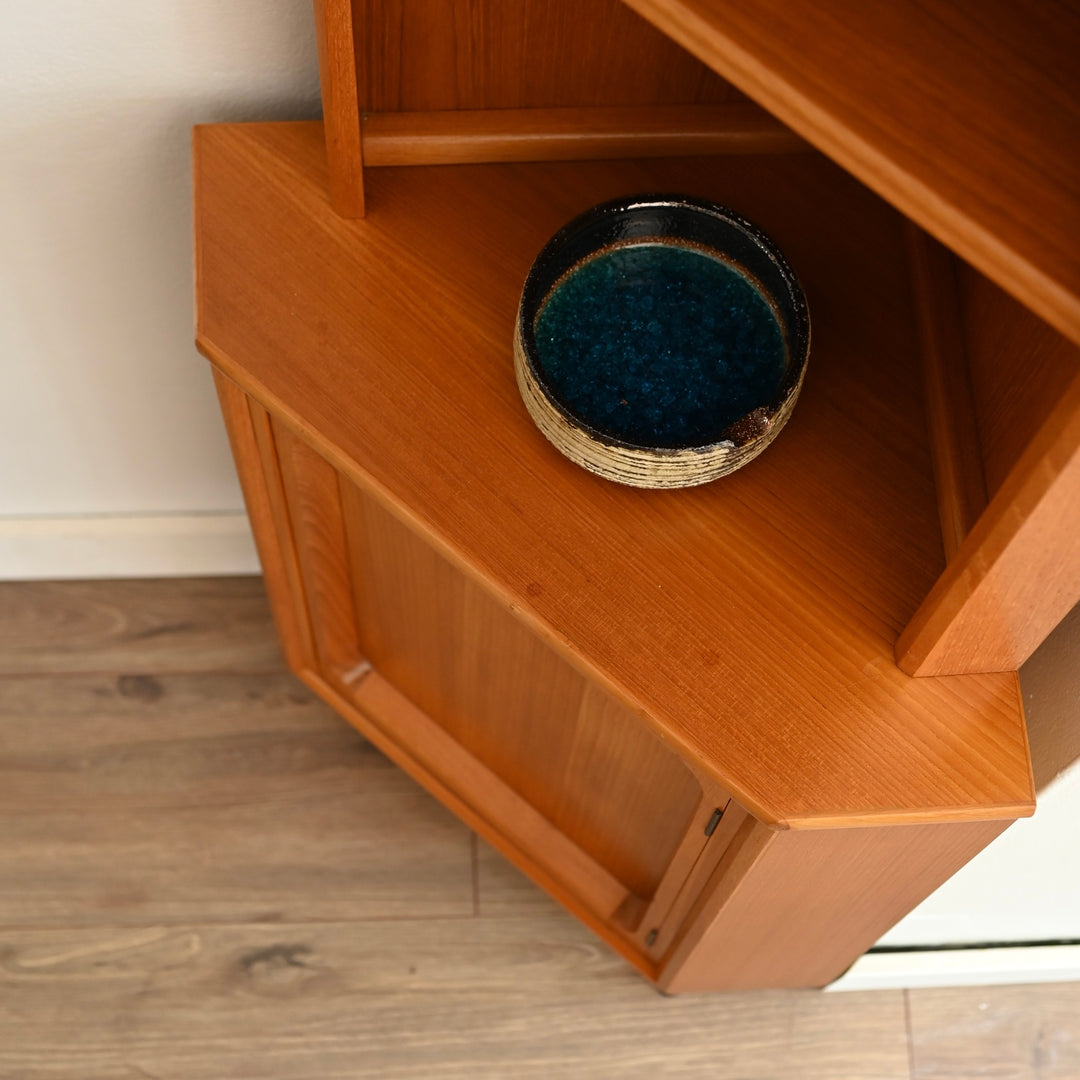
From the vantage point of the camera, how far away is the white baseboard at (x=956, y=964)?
999mm

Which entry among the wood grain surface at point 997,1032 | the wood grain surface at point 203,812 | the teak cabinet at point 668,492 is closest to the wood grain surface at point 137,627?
the wood grain surface at point 203,812

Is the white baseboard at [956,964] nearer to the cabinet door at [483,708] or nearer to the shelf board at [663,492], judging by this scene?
the cabinet door at [483,708]

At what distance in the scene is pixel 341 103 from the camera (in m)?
0.61

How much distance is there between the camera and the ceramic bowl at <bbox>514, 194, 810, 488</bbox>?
605 millimetres

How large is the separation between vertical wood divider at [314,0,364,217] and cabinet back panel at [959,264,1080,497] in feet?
1.06

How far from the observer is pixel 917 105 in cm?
41

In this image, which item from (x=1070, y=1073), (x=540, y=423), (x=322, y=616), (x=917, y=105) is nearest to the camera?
(x=917, y=105)

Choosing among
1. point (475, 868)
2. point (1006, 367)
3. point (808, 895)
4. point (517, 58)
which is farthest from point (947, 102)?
point (475, 868)

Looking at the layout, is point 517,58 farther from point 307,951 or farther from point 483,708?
point 307,951

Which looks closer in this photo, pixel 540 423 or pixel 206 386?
pixel 540 423

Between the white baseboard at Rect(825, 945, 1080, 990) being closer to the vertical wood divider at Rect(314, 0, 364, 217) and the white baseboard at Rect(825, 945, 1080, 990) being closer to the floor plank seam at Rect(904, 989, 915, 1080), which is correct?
the floor plank seam at Rect(904, 989, 915, 1080)

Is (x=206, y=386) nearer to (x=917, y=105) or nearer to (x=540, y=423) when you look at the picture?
(x=540, y=423)

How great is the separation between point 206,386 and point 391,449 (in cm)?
39

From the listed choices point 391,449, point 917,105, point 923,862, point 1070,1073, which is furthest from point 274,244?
point 1070,1073
